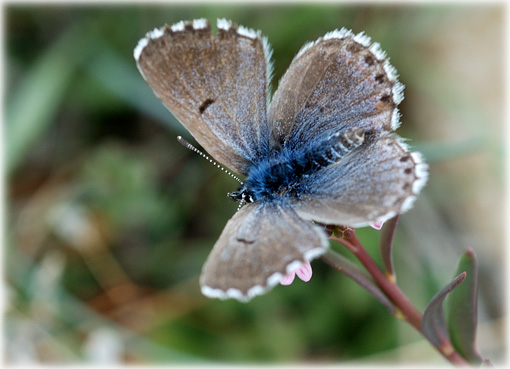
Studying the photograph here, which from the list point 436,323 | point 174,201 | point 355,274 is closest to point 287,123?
point 355,274

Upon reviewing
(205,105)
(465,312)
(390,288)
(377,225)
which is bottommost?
(465,312)

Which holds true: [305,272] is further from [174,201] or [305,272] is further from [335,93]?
[174,201]

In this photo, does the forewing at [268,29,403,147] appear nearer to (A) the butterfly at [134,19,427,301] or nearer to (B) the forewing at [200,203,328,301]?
(A) the butterfly at [134,19,427,301]

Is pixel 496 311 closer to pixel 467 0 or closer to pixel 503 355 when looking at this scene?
pixel 503 355

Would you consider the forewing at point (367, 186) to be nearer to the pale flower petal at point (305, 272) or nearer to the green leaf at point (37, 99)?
the pale flower petal at point (305, 272)

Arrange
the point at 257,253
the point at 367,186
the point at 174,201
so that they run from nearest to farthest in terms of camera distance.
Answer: the point at 257,253
the point at 367,186
the point at 174,201

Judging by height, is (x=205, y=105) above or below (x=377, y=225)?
above

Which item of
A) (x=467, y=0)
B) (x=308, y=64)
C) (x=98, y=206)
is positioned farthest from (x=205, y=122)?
(x=467, y=0)

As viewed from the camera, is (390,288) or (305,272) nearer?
(305,272)
